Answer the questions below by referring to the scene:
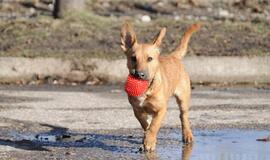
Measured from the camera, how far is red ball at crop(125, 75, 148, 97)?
8.32 metres

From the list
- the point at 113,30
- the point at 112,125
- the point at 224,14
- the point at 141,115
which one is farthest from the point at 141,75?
the point at 224,14

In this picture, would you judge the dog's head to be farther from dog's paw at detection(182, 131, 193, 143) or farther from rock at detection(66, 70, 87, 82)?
rock at detection(66, 70, 87, 82)

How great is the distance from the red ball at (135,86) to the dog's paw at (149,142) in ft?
1.24

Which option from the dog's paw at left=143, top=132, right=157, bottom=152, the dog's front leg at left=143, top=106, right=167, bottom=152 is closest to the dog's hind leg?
the dog's front leg at left=143, top=106, right=167, bottom=152

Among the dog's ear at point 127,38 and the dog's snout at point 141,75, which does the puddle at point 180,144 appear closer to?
the dog's snout at point 141,75

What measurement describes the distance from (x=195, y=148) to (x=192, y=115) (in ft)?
6.63

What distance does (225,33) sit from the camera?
15.4m

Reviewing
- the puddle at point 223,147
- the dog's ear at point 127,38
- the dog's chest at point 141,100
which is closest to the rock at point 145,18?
the puddle at point 223,147

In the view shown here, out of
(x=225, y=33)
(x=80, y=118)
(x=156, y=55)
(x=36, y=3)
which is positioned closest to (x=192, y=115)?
(x=80, y=118)

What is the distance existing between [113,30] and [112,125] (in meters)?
5.70

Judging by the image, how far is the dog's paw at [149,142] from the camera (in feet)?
26.9

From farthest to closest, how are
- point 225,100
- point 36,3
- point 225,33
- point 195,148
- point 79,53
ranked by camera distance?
point 36,3 → point 225,33 → point 79,53 → point 225,100 → point 195,148

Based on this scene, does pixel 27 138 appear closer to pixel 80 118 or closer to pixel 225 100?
pixel 80 118

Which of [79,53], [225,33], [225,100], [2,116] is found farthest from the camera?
[225,33]
